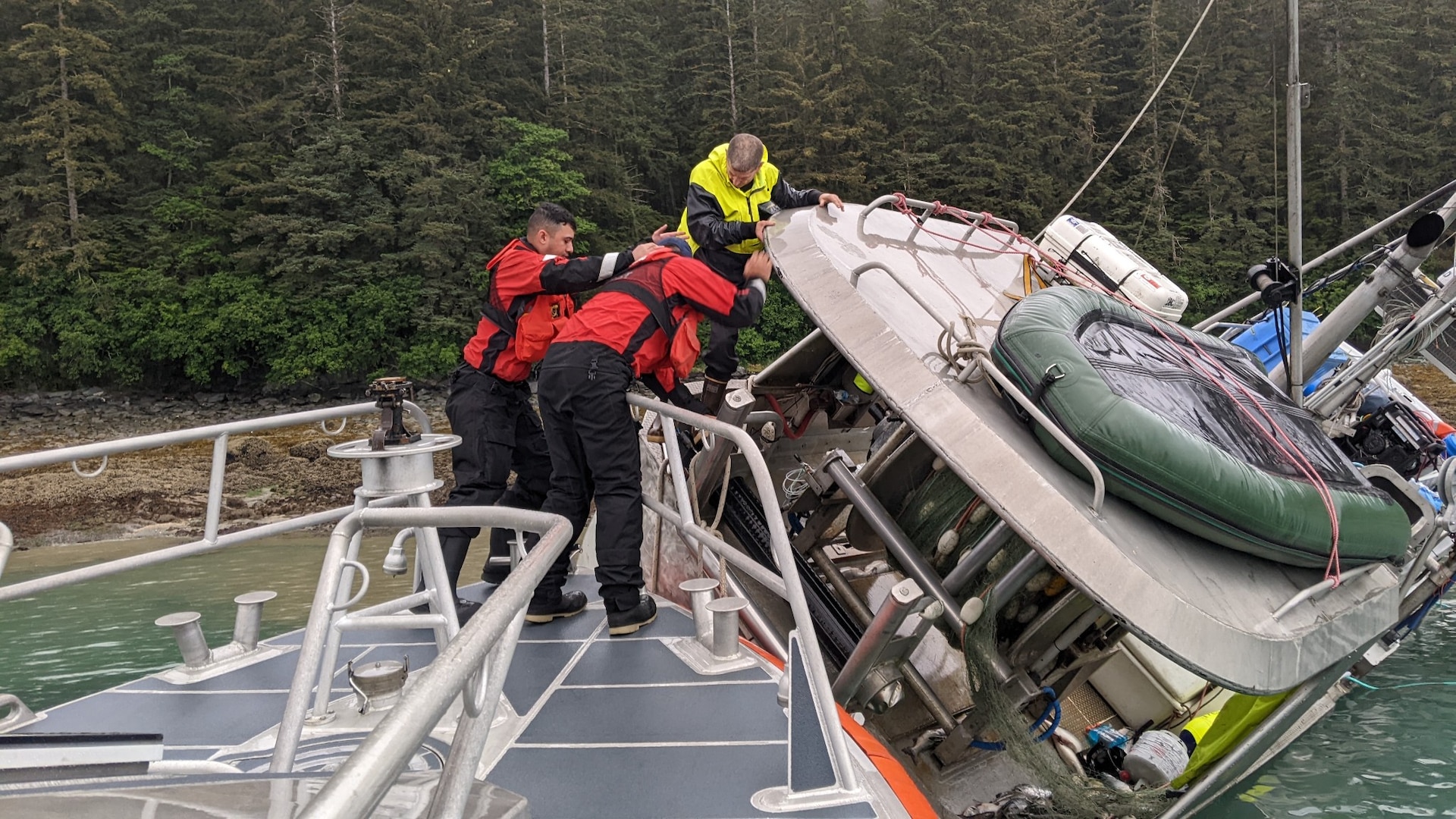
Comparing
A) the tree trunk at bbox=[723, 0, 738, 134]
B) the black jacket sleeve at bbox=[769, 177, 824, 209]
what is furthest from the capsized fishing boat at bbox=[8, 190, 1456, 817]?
the tree trunk at bbox=[723, 0, 738, 134]

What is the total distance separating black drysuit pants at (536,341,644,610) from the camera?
11.6 ft

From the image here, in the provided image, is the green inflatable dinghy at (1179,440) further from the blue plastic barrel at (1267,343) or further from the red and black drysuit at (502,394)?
the blue plastic barrel at (1267,343)

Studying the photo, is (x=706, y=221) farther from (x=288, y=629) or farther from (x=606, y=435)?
(x=288, y=629)

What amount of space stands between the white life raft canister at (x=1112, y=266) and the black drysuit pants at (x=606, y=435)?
12.2 ft

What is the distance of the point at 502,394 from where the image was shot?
4336 mm

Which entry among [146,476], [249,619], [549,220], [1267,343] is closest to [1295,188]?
[549,220]

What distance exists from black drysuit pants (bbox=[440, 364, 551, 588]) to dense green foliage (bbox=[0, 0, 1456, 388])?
2454 cm

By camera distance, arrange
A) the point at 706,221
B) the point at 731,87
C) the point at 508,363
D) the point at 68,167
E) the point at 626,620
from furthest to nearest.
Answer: the point at 731,87, the point at 68,167, the point at 706,221, the point at 508,363, the point at 626,620

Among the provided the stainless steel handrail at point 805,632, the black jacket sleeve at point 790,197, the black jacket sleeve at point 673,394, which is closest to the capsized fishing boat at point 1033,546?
the black jacket sleeve at point 673,394

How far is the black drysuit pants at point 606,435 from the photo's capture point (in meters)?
3.53

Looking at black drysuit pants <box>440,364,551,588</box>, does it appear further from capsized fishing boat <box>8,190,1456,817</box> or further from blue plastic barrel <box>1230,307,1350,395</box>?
blue plastic barrel <box>1230,307,1350,395</box>

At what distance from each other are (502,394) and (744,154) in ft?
6.76

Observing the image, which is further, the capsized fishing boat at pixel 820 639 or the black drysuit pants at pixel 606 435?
the black drysuit pants at pixel 606 435

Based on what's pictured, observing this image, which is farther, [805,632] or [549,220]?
[549,220]
